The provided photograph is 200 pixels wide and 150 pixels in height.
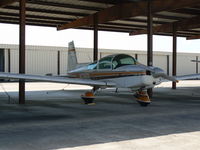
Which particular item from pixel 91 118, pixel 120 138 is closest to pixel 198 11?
pixel 91 118

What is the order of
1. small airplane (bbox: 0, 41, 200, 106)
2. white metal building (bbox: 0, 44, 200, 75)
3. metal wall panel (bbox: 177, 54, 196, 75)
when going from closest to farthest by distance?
1. small airplane (bbox: 0, 41, 200, 106)
2. white metal building (bbox: 0, 44, 200, 75)
3. metal wall panel (bbox: 177, 54, 196, 75)

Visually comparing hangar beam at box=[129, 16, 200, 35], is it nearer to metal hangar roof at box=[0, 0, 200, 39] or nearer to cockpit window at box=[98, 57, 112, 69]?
metal hangar roof at box=[0, 0, 200, 39]

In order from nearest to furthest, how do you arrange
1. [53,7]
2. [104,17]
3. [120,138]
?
[120,138] → [53,7] → [104,17]

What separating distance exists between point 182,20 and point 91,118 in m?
13.9

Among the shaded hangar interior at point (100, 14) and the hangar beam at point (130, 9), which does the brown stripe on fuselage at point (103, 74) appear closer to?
the shaded hangar interior at point (100, 14)

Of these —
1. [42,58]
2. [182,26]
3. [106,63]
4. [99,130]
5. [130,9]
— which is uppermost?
[130,9]

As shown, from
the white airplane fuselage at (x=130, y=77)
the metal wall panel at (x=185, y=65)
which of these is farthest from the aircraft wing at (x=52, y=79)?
the metal wall panel at (x=185, y=65)

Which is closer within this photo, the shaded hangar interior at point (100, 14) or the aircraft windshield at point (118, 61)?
the aircraft windshield at point (118, 61)

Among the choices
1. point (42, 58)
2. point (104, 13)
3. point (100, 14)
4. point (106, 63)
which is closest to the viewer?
point (106, 63)

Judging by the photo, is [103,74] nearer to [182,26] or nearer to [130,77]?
[130,77]

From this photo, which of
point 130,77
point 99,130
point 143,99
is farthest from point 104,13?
point 99,130

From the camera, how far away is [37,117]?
8.70m

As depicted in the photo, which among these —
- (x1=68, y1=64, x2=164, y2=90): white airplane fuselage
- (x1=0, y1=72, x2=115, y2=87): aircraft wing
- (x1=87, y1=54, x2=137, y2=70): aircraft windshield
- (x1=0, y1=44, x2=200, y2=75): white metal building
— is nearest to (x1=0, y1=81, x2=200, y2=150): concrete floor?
(x1=0, y1=72, x2=115, y2=87): aircraft wing

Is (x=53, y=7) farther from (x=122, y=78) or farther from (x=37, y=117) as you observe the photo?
(x=37, y=117)
